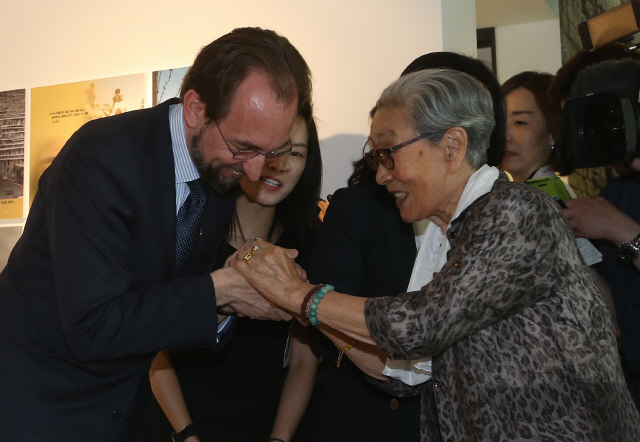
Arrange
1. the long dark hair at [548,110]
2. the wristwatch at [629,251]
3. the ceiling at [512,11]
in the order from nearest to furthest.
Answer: the wristwatch at [629,251] < the long dark hair at [548,110] < the ceiling at [512,11]

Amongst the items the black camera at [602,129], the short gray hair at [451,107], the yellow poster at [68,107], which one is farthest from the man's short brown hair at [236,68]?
the yellow poster at [68,107]

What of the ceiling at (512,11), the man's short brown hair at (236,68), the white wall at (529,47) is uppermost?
the ceiling at (512,11)

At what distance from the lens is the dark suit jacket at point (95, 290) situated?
5.00 ft

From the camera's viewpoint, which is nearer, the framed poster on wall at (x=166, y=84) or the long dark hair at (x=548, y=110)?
the long dark hair at (x=548, y=110)

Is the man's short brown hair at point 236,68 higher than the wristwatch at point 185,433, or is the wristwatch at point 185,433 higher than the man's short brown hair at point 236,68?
the man's short brown hair at point 236,68

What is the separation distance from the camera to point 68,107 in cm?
361

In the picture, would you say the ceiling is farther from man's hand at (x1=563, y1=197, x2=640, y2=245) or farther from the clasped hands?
the clasped hands

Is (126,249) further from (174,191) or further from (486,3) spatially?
(486,3)

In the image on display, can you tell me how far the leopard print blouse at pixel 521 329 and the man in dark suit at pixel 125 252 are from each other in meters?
0.61

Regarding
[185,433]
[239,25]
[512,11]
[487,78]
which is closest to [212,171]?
[487,78]

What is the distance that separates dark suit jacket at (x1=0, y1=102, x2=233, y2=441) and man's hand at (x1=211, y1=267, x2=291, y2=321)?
10 centimetres

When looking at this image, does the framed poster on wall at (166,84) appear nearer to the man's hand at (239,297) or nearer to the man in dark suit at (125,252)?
the man in dark suit at (125,252)

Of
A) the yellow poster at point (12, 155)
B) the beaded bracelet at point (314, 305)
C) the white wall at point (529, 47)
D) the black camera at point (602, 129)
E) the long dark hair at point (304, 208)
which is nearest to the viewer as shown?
the beaded bracelet at point (314, 305)

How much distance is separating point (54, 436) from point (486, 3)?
433 centimetres
